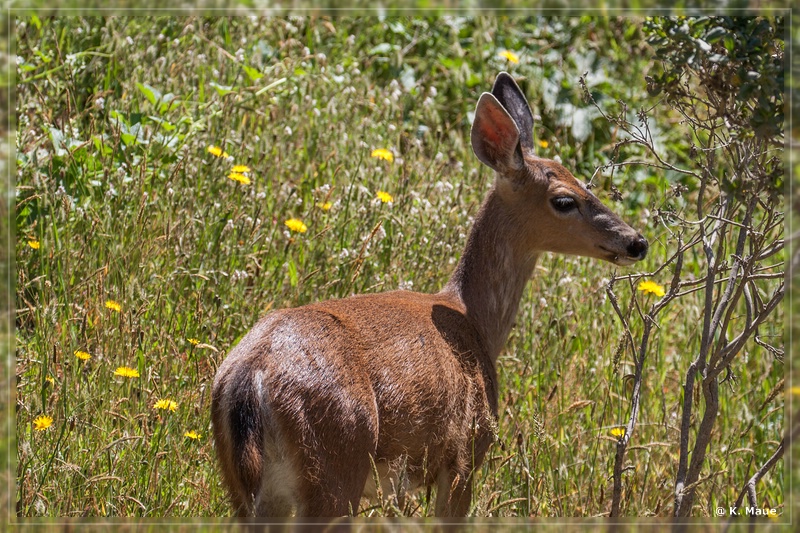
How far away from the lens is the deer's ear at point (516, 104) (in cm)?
564

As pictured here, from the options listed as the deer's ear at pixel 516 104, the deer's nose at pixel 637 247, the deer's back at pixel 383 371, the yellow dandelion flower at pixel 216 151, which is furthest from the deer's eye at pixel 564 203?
the yellow dandelion flower at pixel 216 151

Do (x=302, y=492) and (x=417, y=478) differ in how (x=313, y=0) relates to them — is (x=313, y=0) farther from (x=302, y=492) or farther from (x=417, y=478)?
(x=417, y=478)

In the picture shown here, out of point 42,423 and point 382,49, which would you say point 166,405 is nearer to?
point 42,423

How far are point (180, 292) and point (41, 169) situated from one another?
3.30 ft

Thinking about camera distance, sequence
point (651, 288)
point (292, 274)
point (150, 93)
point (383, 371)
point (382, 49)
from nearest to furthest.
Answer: point (383, 371)
point (292, 274)
point (651, 288)
point (150, 93)
point (382, 49)

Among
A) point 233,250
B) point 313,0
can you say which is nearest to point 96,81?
point 233,250

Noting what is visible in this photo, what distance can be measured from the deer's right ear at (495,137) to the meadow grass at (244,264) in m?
0.51

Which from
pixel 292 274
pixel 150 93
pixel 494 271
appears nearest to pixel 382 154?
pixel 292 274

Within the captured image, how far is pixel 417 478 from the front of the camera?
4.30 metres

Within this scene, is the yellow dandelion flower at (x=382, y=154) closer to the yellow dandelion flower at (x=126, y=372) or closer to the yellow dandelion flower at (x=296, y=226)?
the yellow dandelion flower at (x=296, y=226)

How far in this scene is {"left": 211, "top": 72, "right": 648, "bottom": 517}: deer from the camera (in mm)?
3605

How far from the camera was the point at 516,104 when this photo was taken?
5652 millimetres

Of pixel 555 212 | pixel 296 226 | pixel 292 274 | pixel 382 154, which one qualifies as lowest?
pixel 292 274

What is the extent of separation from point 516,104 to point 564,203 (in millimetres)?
719
